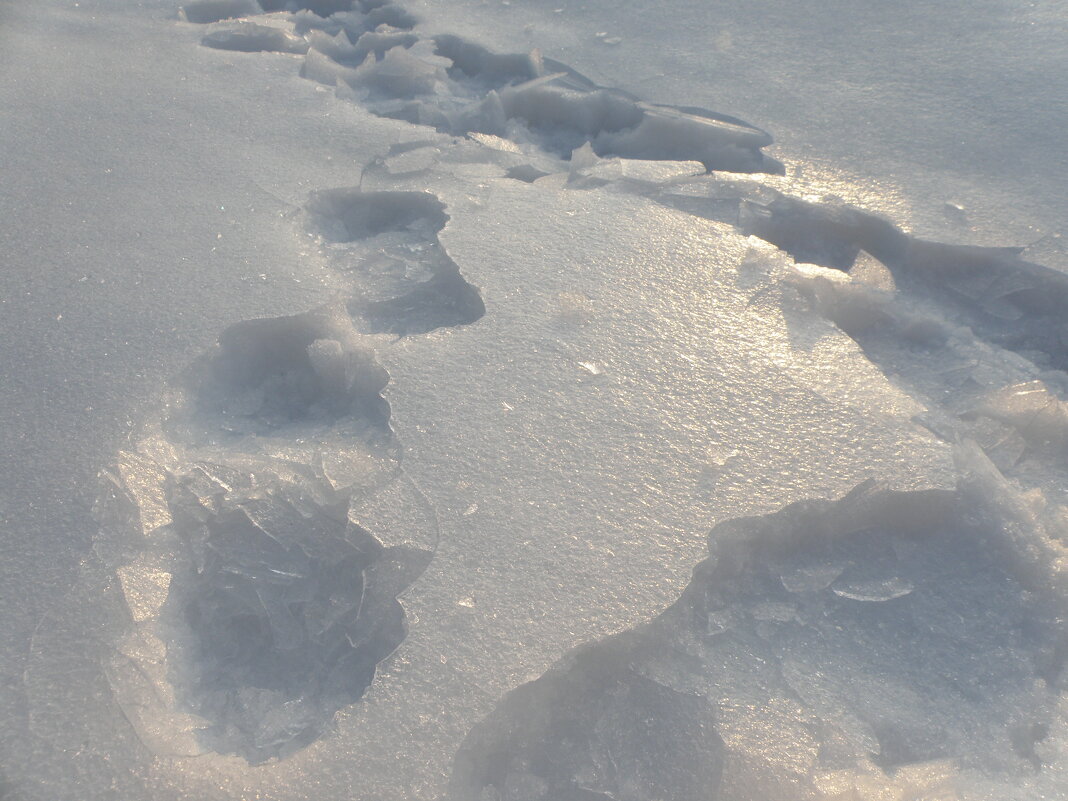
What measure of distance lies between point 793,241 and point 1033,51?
51.3 inches

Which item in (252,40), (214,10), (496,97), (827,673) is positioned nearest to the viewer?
(827,673)

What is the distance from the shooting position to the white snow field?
3.88 ft

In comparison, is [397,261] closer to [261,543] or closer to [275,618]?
[261,543]

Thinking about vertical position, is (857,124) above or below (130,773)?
above

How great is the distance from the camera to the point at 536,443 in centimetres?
148

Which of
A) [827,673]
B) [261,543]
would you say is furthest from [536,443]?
[827,673]

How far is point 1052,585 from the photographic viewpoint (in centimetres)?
136

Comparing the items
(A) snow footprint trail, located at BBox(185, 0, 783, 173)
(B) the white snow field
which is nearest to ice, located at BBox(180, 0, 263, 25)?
(A) snow footprint trail, located at BBox(185, 0, 783, 173)

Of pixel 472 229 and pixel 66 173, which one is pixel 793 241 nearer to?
pixel 472 229

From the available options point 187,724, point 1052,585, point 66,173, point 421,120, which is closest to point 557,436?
point 187,724

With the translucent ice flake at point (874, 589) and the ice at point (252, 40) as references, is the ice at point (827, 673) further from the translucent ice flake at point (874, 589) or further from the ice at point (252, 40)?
the ice at point (252, 40)

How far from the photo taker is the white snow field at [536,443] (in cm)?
118

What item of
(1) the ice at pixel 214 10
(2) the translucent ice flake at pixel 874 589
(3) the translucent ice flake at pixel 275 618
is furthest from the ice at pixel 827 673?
(1) the ice at pixel 214 10

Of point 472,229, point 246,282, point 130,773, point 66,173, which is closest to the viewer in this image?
point 130,773
